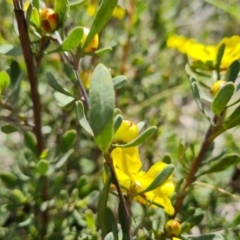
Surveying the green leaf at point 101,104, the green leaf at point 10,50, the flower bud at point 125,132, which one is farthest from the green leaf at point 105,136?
the green leaf at point 10,50

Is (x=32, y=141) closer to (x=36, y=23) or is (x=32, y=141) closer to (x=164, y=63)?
(x=36, y=23)

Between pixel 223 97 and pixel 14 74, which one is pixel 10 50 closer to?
pixel 14 74

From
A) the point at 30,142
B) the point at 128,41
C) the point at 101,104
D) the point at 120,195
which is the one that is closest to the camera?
the point at 101,104

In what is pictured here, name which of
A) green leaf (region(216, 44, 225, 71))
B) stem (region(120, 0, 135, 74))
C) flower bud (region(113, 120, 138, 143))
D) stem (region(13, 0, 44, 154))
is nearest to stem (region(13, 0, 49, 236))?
stem (region(13, 0, 44, 154))

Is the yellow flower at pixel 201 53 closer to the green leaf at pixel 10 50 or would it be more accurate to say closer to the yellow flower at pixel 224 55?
the yellow flower at pixel 224 55

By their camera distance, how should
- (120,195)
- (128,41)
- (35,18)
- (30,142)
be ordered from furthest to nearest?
(128,41) → (30,142) → (35,18) → (120,195)

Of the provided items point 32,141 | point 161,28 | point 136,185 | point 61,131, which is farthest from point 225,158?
point 161,28

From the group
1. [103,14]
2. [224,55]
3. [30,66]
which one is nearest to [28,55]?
[30,66]

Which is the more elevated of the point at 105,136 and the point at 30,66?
the point at 30,66
